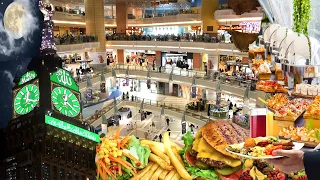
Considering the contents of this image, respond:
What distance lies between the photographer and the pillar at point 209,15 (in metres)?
26.2

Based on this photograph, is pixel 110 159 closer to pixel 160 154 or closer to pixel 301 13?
pixel 160 154

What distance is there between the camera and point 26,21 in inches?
130

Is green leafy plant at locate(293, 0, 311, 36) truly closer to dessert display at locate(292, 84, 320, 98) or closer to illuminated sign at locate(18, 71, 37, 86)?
dessert display at locate(292, 84, 320, 98)

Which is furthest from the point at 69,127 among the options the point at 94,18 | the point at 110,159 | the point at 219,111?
the point at 94,18

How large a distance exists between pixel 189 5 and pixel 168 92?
7.92 meters

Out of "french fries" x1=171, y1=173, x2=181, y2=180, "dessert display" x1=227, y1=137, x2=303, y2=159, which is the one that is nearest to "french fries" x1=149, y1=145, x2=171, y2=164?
"french fries" x1=171, y1=173, x2=181, y2=180

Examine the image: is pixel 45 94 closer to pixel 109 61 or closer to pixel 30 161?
pixel 30 161

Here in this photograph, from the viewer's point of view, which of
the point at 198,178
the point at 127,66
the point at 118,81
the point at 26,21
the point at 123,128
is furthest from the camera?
the point at 118,81

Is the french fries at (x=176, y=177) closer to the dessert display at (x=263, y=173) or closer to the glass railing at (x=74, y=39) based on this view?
the dessert display at (x=263, y=173)

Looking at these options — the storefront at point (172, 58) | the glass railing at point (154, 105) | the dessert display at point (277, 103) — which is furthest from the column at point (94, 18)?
the dessert display at point (277, 103)

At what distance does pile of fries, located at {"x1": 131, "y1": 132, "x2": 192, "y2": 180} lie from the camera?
3059 millimetres

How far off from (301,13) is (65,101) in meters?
4.53

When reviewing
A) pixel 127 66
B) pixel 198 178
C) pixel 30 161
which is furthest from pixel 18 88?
pixel 127 66

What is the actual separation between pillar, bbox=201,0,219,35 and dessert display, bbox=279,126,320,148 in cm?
2378
